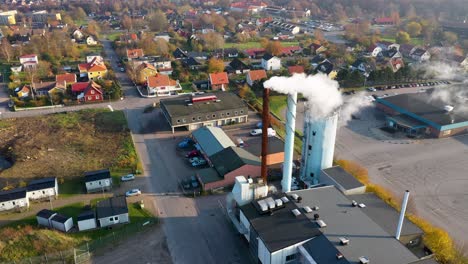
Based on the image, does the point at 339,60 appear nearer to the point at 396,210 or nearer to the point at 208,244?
the point at 396,210

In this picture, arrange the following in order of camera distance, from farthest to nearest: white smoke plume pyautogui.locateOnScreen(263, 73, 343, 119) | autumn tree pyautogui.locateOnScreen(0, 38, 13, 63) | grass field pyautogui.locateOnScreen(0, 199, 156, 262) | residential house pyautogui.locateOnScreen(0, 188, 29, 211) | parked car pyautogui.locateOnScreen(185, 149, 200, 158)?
autumn tree pyautogui.locateOnScreen(0, 38, 13, 63) < parked car pyautogui.locateOnScreen(185, 149, 200, 158) < residential house pyautogui.locateOnScreen(0, 188, 29, 211) < white smoke plume pyautogui.locateOnScreen(263, 73, 343, 119) < grass field pyautogui.locateOnScreen(0, 199, 156, 262)

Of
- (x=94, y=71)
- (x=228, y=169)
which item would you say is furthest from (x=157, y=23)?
(x=228, y=169)

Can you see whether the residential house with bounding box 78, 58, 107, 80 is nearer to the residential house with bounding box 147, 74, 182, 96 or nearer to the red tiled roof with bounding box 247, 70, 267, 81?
the residential house with bounding box 147, 74, 182, 96

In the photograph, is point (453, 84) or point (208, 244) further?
point (453, 84)

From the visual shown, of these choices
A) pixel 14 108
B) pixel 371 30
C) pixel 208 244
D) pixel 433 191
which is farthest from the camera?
pixel 371 30

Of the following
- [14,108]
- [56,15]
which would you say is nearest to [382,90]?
[14,108]

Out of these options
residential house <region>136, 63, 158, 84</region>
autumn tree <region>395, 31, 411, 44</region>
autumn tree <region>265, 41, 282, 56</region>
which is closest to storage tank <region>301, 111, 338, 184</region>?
residential house <region>136, 63, 158, 84</region>

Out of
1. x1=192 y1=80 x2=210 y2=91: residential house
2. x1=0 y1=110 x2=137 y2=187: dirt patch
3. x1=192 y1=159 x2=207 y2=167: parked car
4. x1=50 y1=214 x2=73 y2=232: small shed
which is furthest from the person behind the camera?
x1=192 y1=80 x2=210 y2=91: residential house
